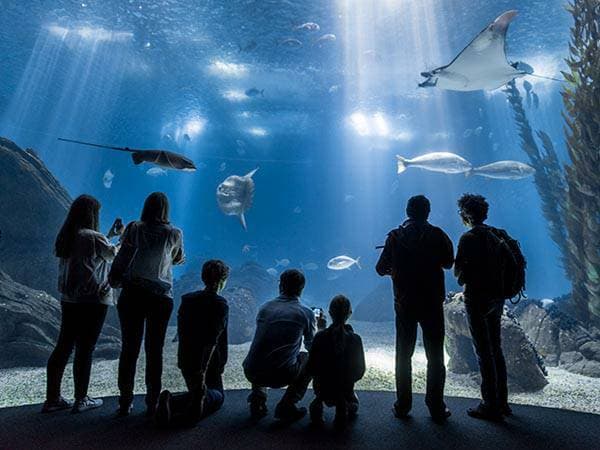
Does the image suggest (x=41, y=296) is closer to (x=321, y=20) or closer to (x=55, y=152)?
(x=321, y=20)

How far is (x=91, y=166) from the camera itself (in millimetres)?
41312

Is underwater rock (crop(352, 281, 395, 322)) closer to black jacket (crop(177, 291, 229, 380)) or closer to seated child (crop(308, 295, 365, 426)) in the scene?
seated child (crop(308, 295, 365, 426))

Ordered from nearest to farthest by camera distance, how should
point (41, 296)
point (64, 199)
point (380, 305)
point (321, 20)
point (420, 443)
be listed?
point (420, 443), point (41, 296), point (64, 199), point (321, 20), point (380, 305)

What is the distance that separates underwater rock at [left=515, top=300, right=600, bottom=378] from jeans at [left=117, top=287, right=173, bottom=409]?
666cm

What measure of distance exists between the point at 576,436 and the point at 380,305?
14583mm

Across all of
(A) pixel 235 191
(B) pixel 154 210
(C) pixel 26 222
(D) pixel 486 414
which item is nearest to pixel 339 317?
(D) pixel 486 414

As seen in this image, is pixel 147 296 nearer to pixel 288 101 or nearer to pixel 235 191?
pixel 235 191

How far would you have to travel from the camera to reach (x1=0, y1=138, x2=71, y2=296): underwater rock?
846cm

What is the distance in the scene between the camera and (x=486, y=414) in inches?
110

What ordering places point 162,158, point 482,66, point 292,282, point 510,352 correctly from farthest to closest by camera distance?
point 482,66 → point 510,352 → point 162,158 → point 292,282

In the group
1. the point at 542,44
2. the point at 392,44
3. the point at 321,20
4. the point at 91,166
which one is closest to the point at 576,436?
the point at 321,20

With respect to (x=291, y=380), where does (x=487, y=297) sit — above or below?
above

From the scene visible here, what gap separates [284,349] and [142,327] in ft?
3.96

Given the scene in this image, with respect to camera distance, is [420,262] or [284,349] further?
[420,262]
